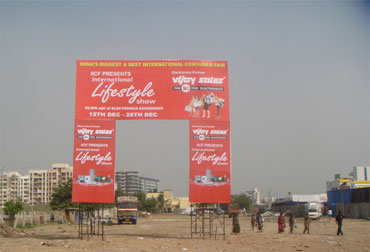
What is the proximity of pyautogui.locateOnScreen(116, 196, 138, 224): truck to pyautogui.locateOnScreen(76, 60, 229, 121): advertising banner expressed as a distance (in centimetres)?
3123

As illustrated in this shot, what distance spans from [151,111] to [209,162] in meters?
4.01

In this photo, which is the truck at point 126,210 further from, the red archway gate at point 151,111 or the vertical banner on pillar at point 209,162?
the vertical banner on pillar at point 209,162

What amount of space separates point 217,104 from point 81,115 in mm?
7091

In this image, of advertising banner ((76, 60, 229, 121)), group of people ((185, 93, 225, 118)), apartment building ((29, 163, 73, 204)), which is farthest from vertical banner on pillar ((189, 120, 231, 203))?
apartment building ((29, 163, 73, 204))

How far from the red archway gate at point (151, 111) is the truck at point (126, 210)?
30780mm

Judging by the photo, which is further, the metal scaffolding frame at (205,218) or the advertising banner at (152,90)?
the metal scaffolding frame at (205,218)

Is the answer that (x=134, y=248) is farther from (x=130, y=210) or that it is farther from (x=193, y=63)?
(x=130, y=210)

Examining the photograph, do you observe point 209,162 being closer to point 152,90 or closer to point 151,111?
point 151,111

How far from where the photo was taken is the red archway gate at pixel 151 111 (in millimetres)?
23219

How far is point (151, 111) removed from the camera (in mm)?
23781

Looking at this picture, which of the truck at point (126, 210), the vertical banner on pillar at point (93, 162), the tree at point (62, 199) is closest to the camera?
the vertical banner on pillar at point (93, 162)

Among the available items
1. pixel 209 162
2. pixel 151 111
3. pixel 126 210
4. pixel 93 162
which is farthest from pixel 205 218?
pixel 126 210

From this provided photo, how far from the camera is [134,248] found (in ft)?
65.7

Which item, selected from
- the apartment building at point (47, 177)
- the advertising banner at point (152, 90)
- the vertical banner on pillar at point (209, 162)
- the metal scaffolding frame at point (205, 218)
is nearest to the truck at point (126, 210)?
the metal scaffolding frame at point (205, 218)
